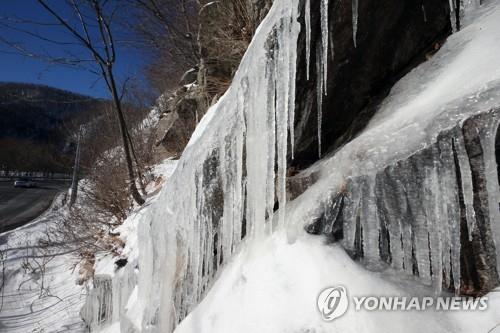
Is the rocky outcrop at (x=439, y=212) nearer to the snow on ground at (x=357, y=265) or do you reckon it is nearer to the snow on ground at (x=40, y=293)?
the snow on ground at (x=357, y=265)

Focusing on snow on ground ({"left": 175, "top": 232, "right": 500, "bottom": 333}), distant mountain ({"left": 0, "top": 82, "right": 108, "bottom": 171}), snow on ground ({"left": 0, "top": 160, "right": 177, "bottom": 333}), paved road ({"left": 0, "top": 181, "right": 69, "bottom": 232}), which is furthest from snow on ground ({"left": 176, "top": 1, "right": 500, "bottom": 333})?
paved road ({"left": 0, "top": 181, "right": 69, "bottom": 232})

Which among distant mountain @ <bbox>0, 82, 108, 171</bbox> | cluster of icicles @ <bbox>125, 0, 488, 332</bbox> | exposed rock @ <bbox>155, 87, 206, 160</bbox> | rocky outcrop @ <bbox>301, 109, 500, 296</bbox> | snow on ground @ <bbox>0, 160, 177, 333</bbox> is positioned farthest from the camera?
distant mountain @ <bbox>0, 82, 108, 171</bbox>

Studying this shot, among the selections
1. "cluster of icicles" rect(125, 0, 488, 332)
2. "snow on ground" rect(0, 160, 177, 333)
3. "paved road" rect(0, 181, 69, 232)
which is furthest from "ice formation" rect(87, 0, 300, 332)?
"paved road" rect(0, 181, 69, 232)

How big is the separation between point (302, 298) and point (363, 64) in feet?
4.88

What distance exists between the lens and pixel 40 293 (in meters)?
6.36

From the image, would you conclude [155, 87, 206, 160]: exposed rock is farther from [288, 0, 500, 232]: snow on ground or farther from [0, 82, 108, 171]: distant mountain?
[288, 0, 500, 232]: snow on ground

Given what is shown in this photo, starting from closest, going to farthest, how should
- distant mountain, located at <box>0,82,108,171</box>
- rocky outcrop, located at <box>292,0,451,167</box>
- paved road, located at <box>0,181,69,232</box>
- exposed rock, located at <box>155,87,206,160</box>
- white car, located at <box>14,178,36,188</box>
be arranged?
rocky outcrop, located at <box>292,0,451,167</box> → exposed rock, located at <box>155,87,206,160</box> → distant mountain, located at <box>0,82,108,171</box> → paved road, located at <box>0,181,69,232</box> → white car, located at <box>14,178,36,188</box>

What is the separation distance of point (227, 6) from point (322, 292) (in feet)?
12.0

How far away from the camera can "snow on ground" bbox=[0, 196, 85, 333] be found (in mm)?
5238

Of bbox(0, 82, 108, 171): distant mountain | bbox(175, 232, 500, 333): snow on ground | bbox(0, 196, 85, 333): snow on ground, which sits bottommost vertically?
bbox(0, 196, 85, 333): snow on ground

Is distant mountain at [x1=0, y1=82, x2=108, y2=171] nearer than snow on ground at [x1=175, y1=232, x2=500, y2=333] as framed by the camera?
No

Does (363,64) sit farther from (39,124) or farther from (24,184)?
(39,124)

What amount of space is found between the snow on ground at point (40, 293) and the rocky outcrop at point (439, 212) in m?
5.05

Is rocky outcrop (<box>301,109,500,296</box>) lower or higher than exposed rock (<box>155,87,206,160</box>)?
lower
